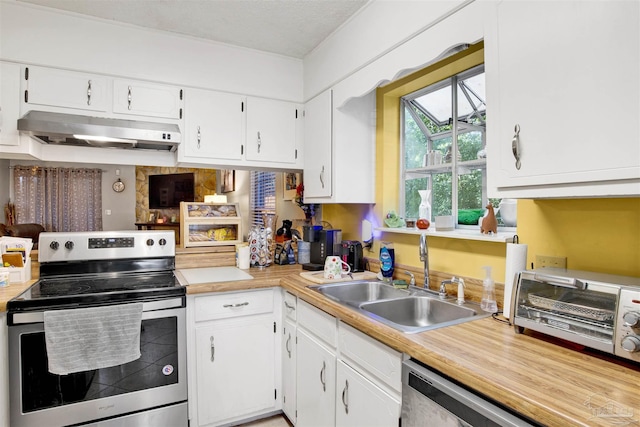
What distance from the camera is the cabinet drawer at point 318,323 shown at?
170cm

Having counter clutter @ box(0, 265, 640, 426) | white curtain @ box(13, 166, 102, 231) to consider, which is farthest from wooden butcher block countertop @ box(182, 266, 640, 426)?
white curtain @ box(13, 166, 102, 231)

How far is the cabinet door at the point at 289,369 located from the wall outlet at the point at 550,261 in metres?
1.31

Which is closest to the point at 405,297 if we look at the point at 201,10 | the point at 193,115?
the point at 193,115

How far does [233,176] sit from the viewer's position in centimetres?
516

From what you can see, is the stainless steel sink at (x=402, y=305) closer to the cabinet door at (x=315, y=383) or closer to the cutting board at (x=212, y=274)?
the cabinet door at (x=315, y=383)

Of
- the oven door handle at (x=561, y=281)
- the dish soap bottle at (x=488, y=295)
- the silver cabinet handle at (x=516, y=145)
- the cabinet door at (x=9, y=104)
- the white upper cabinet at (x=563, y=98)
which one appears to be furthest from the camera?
the cabinet door at (x=9, y=104)

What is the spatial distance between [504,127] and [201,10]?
180 centimetres

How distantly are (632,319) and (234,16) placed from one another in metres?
2.30

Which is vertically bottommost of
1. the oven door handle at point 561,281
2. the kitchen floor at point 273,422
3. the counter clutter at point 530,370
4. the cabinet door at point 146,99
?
the kitchen floor at point 273,422

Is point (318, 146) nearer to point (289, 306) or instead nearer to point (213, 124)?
point (213, 124)

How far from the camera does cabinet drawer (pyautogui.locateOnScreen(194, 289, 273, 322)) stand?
81.0 inches

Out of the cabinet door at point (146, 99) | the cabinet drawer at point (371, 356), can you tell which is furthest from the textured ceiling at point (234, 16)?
the cabinet drawer at point (371, 356)

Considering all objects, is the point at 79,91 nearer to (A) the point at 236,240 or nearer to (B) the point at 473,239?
(A) the point at 236,240

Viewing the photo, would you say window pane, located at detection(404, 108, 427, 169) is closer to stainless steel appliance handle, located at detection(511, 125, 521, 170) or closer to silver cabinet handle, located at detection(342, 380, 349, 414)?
stainless steel appliance handle, located at detection(511, 125, 521, 170)
